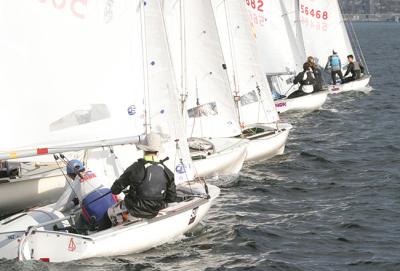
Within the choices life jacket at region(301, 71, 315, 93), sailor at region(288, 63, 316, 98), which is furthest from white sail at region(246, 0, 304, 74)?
life jacket at region(301, 71, 315, 93)

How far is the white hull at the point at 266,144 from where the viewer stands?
65.1 ft

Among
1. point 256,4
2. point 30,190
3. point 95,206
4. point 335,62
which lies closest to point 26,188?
point 30,190

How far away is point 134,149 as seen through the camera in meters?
14.9

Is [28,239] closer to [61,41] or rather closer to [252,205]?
[61,41]

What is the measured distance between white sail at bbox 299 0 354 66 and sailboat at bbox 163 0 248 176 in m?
14.8

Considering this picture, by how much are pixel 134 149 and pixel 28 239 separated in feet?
12.7

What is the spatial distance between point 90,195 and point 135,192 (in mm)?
704

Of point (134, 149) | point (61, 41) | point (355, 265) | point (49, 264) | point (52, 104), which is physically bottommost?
point (355, 265)

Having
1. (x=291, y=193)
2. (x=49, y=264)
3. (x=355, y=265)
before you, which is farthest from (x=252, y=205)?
(x=49, y=264)

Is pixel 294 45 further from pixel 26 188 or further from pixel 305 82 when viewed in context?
pixel 26 188

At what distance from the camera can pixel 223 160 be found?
58.2 ft

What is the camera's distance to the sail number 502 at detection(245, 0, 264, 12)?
28.3 meters

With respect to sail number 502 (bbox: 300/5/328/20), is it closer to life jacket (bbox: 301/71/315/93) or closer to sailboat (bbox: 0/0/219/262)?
life jacket (bbox: 301/71/315/93)

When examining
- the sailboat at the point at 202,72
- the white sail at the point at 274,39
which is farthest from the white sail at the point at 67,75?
the white sail at the point at 274,39
